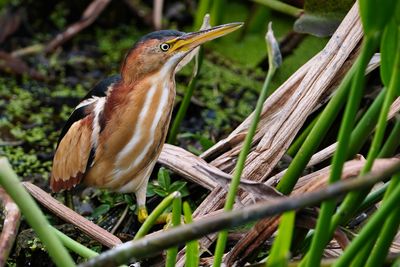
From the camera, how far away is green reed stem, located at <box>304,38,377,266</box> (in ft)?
3.74

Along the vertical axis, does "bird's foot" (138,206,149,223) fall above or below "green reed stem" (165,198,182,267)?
below

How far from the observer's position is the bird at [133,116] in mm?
1896

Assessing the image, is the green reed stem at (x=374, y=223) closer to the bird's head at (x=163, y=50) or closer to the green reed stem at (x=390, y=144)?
the green reed stem at (x=390, y=144)

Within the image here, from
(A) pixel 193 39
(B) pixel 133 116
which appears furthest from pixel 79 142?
(A) pixel 193 39

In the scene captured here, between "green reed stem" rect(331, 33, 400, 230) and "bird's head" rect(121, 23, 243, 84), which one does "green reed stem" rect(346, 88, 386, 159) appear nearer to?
"green reed stem" rect(331, 33, 400, 230)

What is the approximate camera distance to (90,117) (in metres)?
1.97

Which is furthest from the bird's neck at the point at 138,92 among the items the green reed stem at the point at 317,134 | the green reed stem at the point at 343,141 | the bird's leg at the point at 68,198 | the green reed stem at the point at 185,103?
the green reed stem at the point at 343,141

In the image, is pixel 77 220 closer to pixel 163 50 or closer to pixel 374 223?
pixel 163 50

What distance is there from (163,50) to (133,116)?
169mm

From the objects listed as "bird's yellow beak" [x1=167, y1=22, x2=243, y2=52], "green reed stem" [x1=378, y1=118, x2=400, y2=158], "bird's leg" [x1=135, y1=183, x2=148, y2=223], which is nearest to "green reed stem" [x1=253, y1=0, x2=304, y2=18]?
"bird's yellow beak" [x1=167, y1=22, x2=243, y2=52]

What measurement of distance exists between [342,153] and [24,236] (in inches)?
39.7

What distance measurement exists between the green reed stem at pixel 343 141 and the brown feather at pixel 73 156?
865 millimetres

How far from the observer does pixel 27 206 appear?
3.67ft

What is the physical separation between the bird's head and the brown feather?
18 cm
